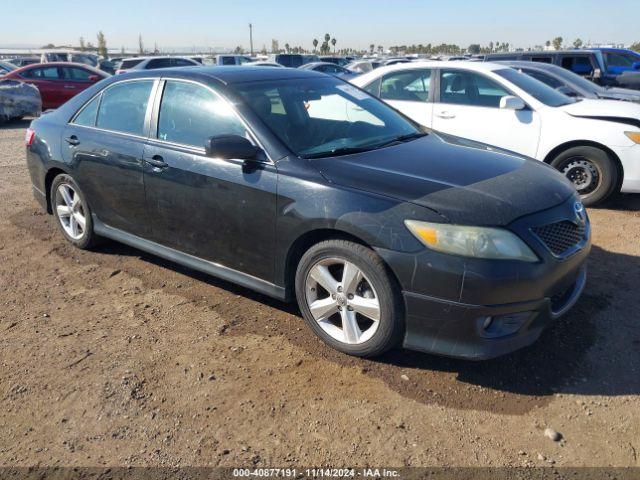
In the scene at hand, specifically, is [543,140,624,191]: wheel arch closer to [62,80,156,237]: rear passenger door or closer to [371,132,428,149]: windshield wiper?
[371,132,428,149]: windshield wiper

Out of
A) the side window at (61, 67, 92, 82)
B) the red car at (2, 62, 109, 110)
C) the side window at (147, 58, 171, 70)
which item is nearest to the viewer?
the red car at (2, 62, 109, 110)

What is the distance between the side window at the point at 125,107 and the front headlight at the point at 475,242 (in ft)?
7.96

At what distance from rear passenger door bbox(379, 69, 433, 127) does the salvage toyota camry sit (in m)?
→ 2.88

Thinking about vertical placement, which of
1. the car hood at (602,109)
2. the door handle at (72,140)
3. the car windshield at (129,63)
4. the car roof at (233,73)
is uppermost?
the car roof at (233,73)

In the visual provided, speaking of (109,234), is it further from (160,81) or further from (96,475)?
(96,475)

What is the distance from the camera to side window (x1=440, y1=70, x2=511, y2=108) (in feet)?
22.0

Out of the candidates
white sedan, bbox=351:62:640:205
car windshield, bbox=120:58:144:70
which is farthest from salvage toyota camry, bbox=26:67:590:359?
car windshield, bbox=120:58:144:70

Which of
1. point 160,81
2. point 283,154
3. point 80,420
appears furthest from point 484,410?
point 160,81

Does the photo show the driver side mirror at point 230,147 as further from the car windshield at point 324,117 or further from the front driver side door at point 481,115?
the front driver side door at point 481,115

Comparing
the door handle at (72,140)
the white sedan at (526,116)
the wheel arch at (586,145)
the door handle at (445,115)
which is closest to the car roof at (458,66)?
the white sedan at (526,116)

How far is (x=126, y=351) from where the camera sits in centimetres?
332

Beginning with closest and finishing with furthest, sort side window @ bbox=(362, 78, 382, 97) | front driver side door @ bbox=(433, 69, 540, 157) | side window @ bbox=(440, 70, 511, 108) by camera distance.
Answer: front driver side door @ bbox=(433, 69, 540, 157)
side window @ bbox=(440, 70, 511, 108)
side window @ bbox=(362, 78, 382, 97)

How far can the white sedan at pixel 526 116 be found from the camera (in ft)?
19.4

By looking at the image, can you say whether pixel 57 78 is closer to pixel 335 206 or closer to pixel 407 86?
pixel 407 86
